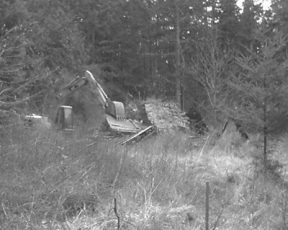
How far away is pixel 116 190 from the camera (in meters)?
6.29

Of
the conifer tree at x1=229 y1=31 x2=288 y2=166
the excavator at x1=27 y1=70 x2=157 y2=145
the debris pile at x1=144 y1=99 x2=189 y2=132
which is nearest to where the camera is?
the conifer tree at x1=229 y1=31 x2=288 y2=166

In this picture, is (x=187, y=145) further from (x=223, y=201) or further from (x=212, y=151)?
(x=223, y=201)

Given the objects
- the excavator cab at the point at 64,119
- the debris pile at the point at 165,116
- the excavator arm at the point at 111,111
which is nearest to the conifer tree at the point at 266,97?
the excavator arm at the point at 111,111

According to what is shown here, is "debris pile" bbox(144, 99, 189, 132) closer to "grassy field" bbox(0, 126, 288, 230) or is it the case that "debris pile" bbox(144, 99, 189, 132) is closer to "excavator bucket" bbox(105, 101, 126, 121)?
"excavator bucket" bbox(105, 101, 126, 121)

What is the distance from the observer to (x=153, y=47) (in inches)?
1500

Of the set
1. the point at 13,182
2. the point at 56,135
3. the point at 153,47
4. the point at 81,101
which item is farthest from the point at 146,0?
the point at 13,182

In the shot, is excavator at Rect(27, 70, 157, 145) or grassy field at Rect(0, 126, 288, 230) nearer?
grassy field at Rect(0, 126, 288, 230)

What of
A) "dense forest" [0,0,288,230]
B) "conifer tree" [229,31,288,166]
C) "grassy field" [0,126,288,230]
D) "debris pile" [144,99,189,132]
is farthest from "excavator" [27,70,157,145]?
"grassy field" [0,126,288,230]

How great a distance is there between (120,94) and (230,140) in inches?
894

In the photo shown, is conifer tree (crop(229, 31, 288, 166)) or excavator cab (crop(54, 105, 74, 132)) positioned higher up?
conifer tree (crop(229, 31, 288, 166))

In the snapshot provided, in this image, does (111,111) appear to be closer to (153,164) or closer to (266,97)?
(266,97)

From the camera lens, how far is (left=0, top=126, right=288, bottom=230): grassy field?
5164mm

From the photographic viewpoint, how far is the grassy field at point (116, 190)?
516cm

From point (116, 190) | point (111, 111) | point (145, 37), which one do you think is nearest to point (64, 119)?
point (111, 111)
